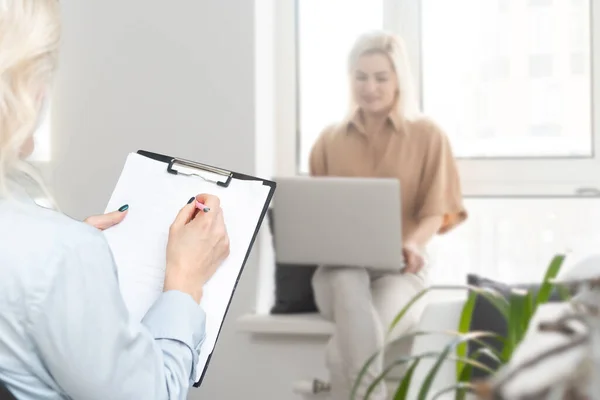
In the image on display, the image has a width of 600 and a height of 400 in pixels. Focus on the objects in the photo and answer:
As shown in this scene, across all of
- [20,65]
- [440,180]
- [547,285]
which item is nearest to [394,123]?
[440,180]

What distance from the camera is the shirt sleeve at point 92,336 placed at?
1034 millimetres

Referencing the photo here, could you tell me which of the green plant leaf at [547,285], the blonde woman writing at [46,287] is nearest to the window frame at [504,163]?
the green plant leaf at [547,285]

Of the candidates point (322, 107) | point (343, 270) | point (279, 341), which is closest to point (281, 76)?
point (322, 107)

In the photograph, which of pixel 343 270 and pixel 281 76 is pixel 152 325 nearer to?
pixel 343 270

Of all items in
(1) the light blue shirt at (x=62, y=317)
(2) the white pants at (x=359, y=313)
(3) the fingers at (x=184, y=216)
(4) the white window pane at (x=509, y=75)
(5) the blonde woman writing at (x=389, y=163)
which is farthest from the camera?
(4) the white window pane at (x=509, y=75)

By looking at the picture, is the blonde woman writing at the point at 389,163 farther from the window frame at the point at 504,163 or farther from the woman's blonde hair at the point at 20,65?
the woman's blonde hair at the point at 20,65

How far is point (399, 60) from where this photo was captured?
3061mm

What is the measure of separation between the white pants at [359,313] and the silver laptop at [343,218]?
53mm

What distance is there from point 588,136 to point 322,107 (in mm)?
957

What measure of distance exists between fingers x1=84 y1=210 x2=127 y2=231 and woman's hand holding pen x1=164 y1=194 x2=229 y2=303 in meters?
0.11

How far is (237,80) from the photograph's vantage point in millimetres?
3018

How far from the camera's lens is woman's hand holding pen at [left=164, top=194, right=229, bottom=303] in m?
1.29

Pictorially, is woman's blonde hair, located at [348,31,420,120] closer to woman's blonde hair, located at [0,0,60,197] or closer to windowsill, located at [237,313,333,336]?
windowsill, located at [237,313,333,336]

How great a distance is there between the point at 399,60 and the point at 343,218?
1.95ft
